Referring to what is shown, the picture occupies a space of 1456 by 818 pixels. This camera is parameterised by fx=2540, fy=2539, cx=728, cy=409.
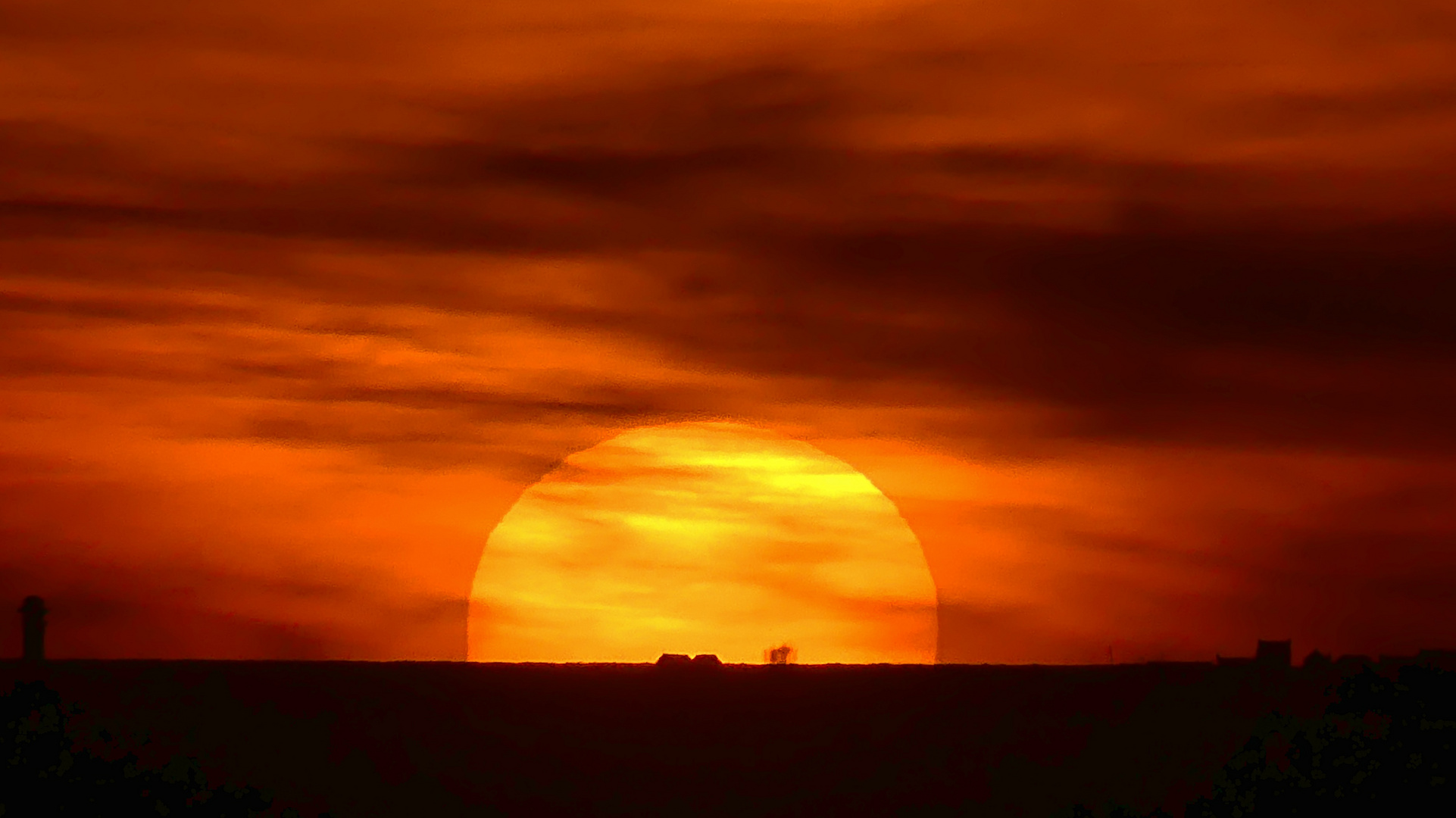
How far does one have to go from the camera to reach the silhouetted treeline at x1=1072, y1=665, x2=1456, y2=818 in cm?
3166

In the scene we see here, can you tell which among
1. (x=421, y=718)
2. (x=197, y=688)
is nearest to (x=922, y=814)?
(x=421, y=718)

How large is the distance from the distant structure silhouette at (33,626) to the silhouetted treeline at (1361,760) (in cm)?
3263

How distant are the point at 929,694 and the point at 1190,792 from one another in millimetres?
8497

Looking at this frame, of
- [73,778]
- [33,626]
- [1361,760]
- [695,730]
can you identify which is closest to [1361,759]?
[1361,760]

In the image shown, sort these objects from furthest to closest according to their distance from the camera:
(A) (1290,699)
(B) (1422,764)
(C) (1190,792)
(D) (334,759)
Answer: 1. (A) (1290,699)
2. (D) (334,759)
3. (C) (1190,792)
4. (B) (1422,764)

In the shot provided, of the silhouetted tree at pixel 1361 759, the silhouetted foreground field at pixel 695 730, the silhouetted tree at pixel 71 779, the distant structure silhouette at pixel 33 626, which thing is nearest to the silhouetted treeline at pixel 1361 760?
the silhouetted tree at pixel 1361 759

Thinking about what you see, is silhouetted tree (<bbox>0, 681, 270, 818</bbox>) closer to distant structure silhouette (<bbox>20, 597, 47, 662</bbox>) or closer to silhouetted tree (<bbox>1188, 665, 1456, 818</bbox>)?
silhouetted tree (<bbox>1188, 665, 1456, 818</bbox>)

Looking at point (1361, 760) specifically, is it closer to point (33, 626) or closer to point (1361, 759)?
point (1361, 759)

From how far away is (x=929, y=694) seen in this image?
53625 millimetres

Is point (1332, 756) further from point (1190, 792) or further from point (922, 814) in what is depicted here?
point (922, 814)

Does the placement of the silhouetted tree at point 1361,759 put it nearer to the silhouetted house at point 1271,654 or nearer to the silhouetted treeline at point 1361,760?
the silhouetted treeline at point 1361,760

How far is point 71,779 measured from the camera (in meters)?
30.9

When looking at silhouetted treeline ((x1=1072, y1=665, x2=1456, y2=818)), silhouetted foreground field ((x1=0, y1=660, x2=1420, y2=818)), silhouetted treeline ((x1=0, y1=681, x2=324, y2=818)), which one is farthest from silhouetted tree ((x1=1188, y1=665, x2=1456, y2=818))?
silhouetted foreground field ((x1=0, y1=660, x2=1420, y2=818))

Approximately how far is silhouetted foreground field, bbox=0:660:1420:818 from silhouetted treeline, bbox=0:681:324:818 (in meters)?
14.4
